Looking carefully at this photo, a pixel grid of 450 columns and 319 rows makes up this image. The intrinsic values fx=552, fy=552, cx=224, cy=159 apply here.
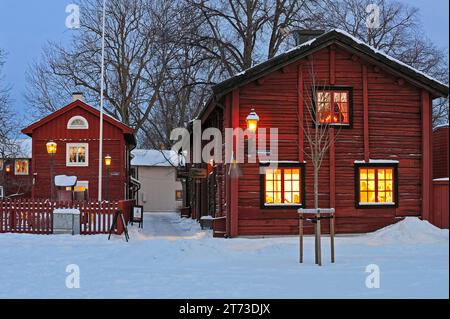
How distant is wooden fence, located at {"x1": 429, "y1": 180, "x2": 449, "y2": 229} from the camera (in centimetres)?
1833

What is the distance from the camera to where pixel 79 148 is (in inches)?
1238

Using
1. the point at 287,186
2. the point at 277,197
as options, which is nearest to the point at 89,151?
the point at 277,197

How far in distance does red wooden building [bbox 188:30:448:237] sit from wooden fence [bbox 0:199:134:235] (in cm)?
380

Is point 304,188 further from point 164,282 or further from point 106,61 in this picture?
point 106,61

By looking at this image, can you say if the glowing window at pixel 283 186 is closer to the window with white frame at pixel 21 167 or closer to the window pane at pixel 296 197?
the window pane at pixel 296 197

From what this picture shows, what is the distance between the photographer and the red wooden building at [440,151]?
68.0 feet

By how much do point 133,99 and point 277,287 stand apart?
1348 inches

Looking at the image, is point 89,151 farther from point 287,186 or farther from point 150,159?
point 150,159

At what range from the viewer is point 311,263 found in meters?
12.5

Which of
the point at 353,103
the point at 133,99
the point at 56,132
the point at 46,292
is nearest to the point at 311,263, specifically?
the point at 46,292

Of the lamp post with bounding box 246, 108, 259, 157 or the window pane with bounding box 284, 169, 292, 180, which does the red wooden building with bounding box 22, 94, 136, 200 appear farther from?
the window pane with bounding box 284, 169, 292, 180

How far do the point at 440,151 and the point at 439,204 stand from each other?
337cm

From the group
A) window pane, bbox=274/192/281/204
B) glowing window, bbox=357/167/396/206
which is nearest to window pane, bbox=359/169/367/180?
glowing window, bbox=357/167/396/206

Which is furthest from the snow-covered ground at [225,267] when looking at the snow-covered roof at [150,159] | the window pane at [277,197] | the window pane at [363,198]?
the snow-covered roof at [150,159]
